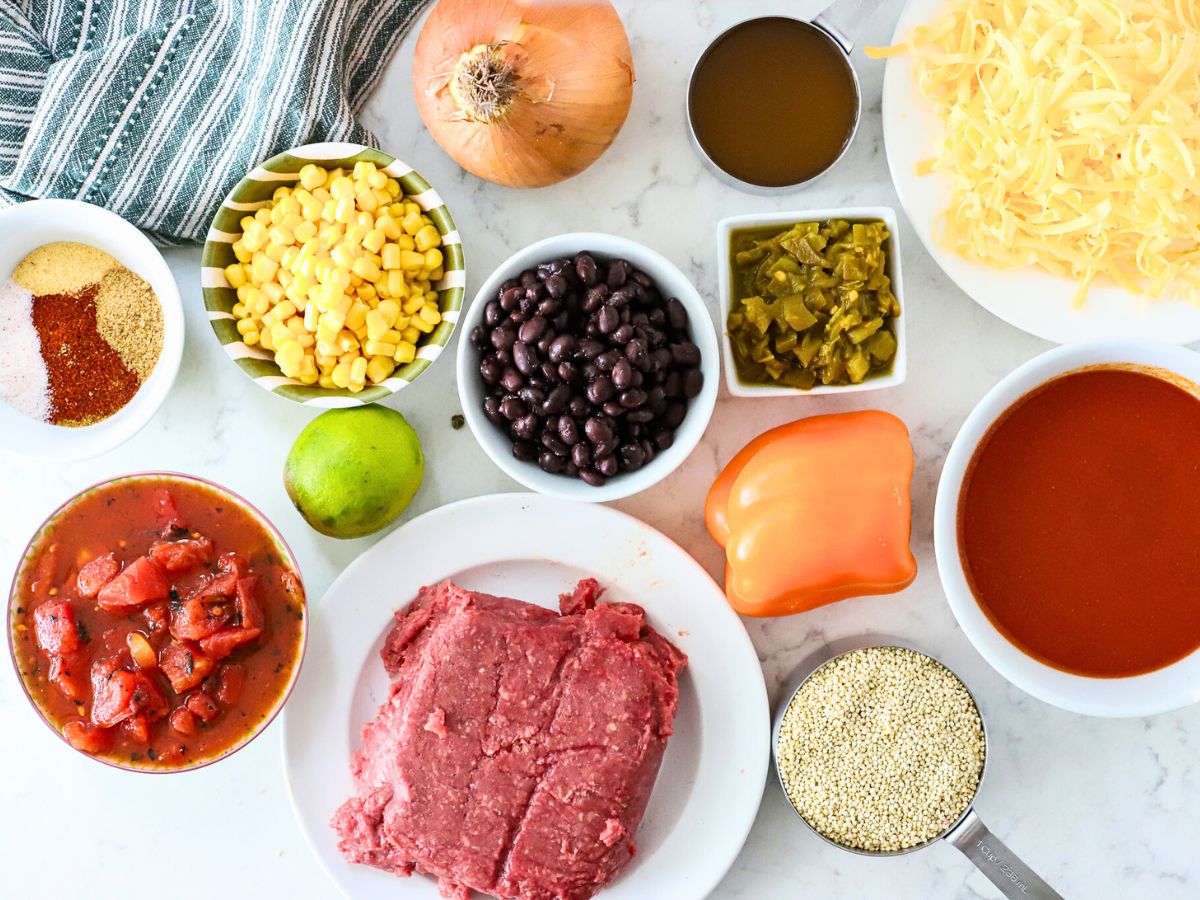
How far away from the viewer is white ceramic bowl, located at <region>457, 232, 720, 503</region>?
6.85 feet

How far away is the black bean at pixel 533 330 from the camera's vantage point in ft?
6.63

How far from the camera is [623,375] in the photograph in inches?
78.1

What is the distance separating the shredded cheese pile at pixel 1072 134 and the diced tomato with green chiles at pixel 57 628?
2072 millimetres

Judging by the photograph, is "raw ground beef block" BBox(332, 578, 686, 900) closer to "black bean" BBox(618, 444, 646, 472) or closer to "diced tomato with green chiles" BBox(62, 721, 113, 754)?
"black bean" BBox(618, 444, 646, 472)

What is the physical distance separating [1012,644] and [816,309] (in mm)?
817

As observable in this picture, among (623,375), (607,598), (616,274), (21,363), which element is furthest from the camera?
(607,598)

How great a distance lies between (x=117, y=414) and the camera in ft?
7.18

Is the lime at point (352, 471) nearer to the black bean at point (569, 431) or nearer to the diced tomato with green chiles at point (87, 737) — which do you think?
the black bean at point (569, 431)

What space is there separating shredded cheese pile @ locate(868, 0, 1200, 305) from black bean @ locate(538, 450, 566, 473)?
100 cm

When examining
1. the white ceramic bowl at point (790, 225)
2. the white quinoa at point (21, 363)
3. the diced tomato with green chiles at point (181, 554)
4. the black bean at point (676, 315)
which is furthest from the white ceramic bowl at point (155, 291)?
the white ceramic bowl at point (790, 225)

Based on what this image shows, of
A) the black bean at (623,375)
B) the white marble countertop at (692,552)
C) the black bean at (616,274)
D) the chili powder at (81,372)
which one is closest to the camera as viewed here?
the black bean at (623,375)

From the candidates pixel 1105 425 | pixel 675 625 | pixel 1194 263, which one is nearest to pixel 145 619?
pixel 675 625

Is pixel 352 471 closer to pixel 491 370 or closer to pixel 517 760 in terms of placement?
pixel 491 370

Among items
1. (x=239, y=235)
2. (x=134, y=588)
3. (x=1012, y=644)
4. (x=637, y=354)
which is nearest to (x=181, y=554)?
(x=134, y=588)
